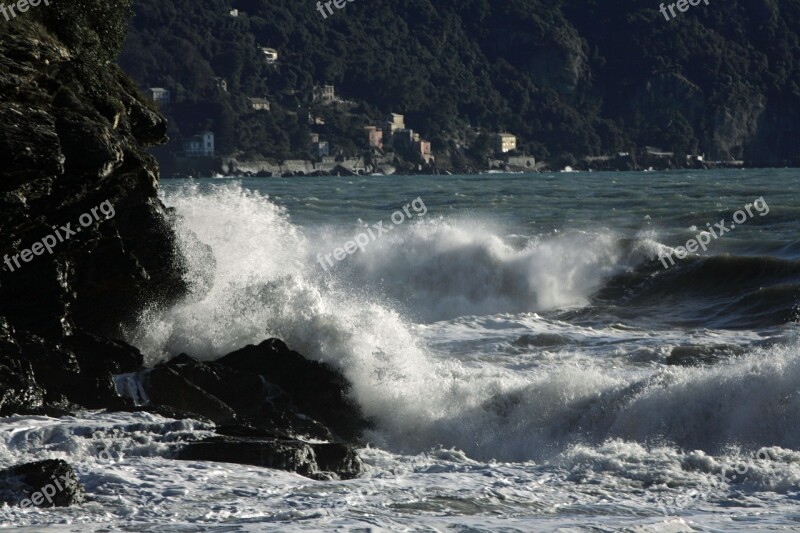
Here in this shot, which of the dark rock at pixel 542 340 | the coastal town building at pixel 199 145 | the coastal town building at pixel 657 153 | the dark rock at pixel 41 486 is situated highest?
the coastal town building at pixel 199 145

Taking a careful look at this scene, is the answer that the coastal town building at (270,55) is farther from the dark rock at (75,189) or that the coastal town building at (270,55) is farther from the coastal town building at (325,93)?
the dark rock at (75,189)

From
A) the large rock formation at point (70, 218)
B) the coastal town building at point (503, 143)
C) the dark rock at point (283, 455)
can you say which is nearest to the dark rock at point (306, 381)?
the large rock formation at point (70, 218)

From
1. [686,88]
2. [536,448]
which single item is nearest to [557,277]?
[536,448]

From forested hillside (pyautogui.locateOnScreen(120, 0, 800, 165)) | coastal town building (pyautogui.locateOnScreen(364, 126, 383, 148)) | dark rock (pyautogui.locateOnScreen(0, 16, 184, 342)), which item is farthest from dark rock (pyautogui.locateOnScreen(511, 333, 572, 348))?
forested hillside (pyautogui.locateOnScreen(120, 0, 800, 165))

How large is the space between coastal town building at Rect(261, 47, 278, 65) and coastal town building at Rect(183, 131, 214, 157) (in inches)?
1045

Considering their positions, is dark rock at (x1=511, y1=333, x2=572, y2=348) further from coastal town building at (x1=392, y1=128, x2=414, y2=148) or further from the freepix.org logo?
coastal town building at (x1=392, y1=128, x2=414, y2=148)

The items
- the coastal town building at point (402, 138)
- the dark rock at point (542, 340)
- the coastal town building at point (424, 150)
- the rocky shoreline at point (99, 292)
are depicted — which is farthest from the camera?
the coastal town building at point (402, 138)

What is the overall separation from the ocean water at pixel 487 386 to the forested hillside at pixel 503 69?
320 ft

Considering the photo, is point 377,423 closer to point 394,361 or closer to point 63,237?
point 394,361

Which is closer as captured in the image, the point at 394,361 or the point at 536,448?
the point at 536,448

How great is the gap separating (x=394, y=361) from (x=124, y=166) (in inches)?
144

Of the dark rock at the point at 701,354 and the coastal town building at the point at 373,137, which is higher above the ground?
the coastal town building at the point at 373,137

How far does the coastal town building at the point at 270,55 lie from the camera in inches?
5428

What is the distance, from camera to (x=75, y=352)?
37.4ft
